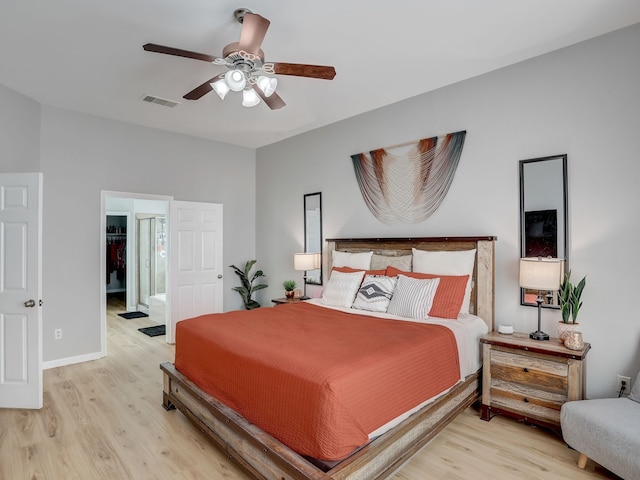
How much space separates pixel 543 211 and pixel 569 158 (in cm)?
46

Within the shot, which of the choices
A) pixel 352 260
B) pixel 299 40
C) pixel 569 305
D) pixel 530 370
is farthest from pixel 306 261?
pixel 569 305

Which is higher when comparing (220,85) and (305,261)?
(220,85)

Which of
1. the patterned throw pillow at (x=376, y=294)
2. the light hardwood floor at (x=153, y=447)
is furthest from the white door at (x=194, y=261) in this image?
the patterned throw pillow at (x=376, y=294)

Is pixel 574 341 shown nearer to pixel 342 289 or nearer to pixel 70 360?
pixel 342 289

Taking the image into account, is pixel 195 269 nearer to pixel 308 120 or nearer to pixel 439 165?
pixel 308 120

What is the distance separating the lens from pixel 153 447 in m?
2.54

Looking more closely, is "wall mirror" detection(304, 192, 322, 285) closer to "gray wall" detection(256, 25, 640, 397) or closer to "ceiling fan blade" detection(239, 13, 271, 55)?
"gray wall" detection(256, 25, 640, 397)

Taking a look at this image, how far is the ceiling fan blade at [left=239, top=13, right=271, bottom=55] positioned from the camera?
2.12m

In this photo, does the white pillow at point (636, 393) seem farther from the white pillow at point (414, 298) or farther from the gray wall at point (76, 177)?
the gray wall at point (76, 177)

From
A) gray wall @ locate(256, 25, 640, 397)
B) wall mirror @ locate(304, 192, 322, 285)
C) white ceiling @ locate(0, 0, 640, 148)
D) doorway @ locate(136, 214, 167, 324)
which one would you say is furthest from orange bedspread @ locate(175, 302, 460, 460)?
doorway @ locate(136, 214, 167, 324)

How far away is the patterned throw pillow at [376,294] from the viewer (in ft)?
11.3

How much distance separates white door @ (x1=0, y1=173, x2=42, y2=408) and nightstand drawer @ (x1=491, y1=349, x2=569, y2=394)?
388 cm

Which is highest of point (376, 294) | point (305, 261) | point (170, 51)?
point (170, 51)

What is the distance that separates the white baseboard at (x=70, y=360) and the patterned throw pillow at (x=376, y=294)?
133 inches
